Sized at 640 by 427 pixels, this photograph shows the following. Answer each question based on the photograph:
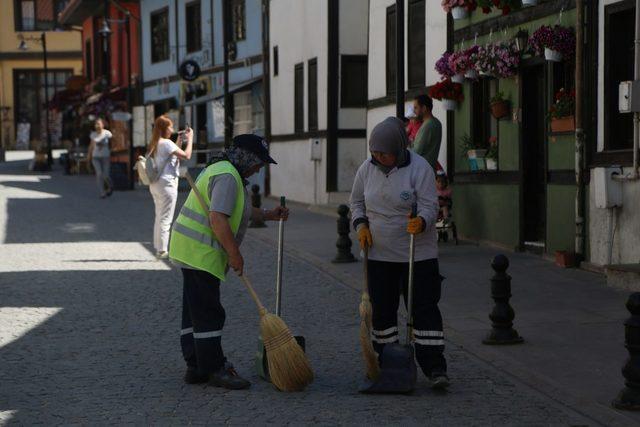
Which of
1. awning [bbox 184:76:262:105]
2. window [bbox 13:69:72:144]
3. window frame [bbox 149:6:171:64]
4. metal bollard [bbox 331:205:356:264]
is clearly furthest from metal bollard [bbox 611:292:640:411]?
window [bbox 13:69:72:144]

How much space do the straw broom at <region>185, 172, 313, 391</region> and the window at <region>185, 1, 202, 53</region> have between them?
98.8ft

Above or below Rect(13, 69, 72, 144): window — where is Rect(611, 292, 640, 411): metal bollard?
below

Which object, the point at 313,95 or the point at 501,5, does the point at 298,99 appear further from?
the point at 501,5

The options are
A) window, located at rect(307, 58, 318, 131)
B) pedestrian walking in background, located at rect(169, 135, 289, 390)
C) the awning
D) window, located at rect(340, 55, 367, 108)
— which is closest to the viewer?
pedestrian walking in background, located at rect(169, 135, 289, 390)

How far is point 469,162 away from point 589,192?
385 cm

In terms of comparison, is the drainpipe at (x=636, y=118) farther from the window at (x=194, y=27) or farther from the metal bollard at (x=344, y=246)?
the window at (x=194, y=27)

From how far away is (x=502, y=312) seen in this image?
9.19 m

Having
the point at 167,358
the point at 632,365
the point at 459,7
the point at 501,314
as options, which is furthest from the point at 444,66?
the point at 632,365

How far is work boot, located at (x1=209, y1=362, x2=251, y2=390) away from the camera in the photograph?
25.1ft

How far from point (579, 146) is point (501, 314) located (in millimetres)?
5038

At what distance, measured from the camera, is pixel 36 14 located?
71.9m

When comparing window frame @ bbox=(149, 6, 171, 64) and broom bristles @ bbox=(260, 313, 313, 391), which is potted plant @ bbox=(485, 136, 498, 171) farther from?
window frame @ bbox=(149, 6, 171, 64)

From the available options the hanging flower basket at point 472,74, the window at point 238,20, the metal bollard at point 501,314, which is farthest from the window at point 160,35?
the metal bollard at point 501,314

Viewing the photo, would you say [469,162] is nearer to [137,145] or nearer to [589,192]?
[589,192]
